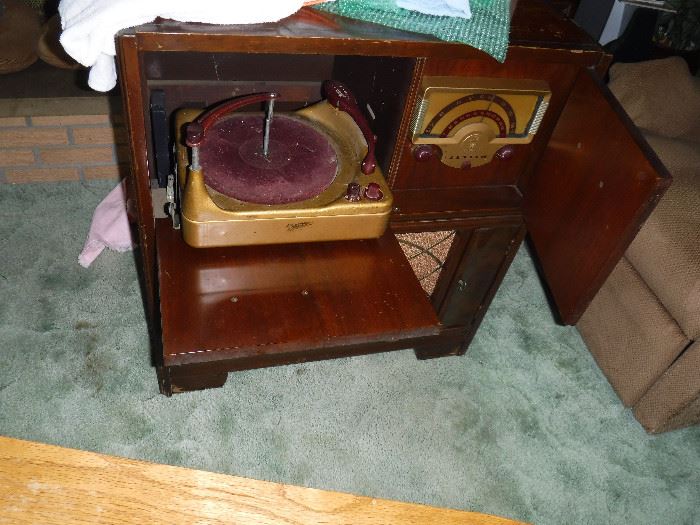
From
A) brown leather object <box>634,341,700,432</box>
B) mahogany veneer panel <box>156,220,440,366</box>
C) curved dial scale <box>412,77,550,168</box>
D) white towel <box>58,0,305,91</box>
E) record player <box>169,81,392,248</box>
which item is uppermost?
white towel <box>58,0,305,91</box>

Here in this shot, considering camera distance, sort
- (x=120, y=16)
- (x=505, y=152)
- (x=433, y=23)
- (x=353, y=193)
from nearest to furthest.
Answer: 1. (x=120, y=16)
2. (x=433, y=23)
3. (x=353, y=193)
4. (x=505, y=152)

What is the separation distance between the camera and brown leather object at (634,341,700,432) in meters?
1.44

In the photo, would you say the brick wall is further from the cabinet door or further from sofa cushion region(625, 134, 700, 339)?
sofa cushion region(625, 134, 700, 339)

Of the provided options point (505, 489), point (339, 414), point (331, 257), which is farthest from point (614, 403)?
point (331, 257)

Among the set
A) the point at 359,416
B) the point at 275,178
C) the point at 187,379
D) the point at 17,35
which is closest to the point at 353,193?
the point at 275,178

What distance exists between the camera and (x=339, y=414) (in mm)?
1531

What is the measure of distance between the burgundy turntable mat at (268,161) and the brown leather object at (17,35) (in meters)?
1.08

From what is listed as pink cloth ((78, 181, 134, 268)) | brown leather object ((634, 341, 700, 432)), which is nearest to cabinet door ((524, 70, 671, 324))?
brown leather object ((634, 341, 700, 432))

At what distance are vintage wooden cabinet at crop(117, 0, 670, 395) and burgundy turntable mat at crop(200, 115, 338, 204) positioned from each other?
0.10m

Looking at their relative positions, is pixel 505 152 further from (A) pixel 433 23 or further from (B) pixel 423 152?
(A) pixel 433 23

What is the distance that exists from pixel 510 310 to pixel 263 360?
3.45 feet

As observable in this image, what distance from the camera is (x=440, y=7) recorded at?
35.9 inches

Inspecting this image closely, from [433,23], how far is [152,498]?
771 mm

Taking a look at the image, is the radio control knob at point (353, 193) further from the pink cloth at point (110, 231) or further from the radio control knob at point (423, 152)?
the pink cloth at point (110, 231)
